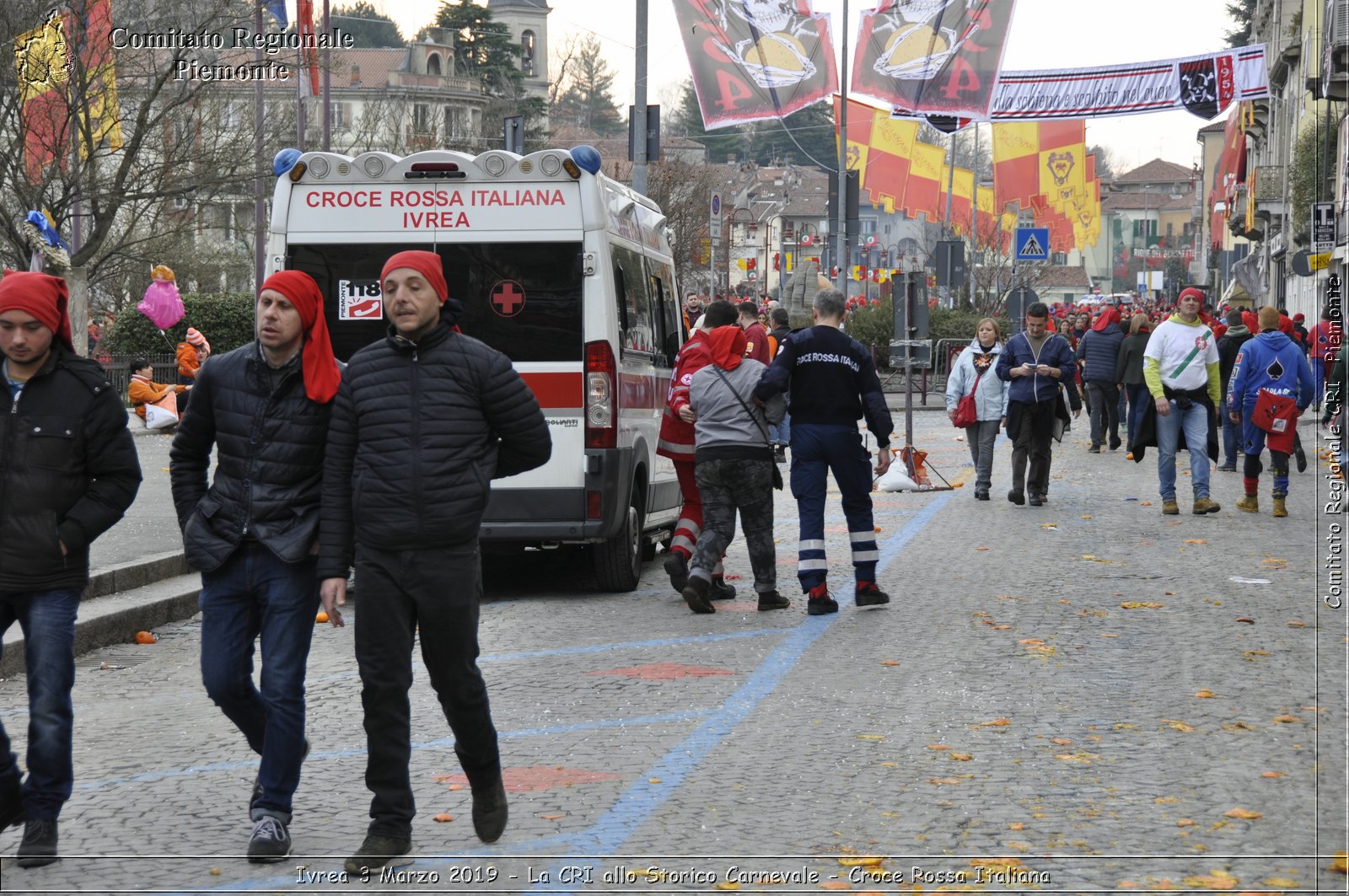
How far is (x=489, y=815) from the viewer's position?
517cm

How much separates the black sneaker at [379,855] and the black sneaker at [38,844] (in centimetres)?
93

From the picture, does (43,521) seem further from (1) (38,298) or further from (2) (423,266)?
(2) (423,266)

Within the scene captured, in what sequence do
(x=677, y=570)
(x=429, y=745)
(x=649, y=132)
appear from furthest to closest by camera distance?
(x=649, y=132), (x=677, y=570), (x=429, y=745)

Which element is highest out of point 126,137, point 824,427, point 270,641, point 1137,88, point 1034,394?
point 1137,88

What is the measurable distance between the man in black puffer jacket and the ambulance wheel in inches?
223

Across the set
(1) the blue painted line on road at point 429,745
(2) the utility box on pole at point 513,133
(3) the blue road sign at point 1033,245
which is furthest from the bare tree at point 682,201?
(1) the blue painted line on road at point 429,745

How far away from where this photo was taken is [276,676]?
5.10 meters

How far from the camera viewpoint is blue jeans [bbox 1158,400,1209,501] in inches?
579

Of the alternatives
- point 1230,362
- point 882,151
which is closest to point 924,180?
point 882,151

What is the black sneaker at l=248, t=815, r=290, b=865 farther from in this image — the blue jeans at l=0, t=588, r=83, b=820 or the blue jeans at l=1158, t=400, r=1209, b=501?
the blue jeans at l=1158, t=400, r=1209, b=501

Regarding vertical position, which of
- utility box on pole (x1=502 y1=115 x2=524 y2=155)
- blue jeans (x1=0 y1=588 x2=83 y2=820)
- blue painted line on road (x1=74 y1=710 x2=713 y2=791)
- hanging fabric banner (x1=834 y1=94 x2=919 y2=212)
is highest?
hanging fabric banner (x1=834 y1=94 x2=919 y2=212)

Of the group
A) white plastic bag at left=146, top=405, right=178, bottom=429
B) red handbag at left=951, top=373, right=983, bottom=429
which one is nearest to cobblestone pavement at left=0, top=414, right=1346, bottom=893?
red handbag at left=951, top=373, right=983, bottom=429

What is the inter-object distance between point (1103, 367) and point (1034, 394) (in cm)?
618

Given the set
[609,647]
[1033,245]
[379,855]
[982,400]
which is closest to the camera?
[379,855]
